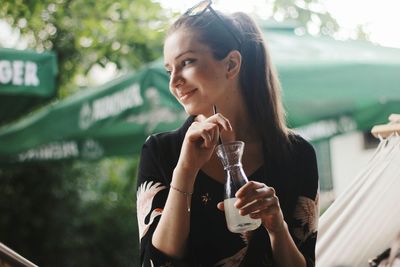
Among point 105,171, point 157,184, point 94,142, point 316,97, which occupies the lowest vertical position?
point 105,171

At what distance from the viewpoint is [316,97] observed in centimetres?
305

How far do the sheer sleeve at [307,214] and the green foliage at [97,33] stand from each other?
3.67m

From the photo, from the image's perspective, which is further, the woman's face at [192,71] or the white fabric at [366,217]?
the white fabric at [366,217]

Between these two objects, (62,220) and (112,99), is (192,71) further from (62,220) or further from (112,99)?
(62,220)

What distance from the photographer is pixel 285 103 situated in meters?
2.92

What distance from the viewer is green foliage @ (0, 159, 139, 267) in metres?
5.41

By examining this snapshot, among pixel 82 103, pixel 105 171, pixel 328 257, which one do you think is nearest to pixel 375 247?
pixel 328 257

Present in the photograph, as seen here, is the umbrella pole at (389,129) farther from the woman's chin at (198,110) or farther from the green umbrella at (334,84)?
the green umbrella at (334,84)

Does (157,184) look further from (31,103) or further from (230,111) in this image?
(31,103)

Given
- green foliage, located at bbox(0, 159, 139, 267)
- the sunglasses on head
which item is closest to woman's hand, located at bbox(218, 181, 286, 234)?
the sunglasses on head

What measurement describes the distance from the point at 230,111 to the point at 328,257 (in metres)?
0.69

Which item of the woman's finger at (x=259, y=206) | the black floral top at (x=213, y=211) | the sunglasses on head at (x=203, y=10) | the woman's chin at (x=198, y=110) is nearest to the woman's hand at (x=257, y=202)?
the woman's finger at (x=259, y=206)

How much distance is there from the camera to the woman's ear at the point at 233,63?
144 cm

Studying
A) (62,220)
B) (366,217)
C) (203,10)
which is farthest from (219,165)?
(62,220)
